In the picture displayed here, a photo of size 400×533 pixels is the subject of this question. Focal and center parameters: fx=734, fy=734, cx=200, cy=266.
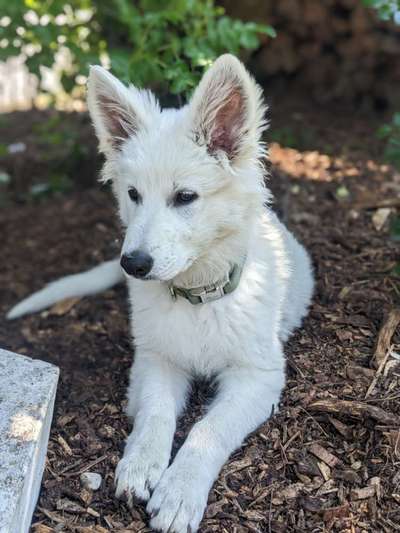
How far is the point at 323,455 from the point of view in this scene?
3.00 metres

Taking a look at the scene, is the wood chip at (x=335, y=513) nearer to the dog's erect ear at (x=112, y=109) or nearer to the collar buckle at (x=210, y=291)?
the collar buckle at (x=210, y=291)

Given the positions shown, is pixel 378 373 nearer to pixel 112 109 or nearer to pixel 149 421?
pixel 149 421

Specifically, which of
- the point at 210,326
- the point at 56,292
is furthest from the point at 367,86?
the point at 210,326

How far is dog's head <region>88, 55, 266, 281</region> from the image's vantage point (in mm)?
2850

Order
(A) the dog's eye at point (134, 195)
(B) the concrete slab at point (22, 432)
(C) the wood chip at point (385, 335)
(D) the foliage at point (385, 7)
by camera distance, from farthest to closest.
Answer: (D) the foliage at point (385, 7)
(C) the wood chip at point (385, 335)
(A) the dog's eye at point (134, 195)
(B) the concrete slab at point (22, 432)

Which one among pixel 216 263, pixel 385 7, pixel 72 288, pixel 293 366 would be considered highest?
pixel 385 7

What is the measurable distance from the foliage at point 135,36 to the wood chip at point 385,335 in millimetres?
1549

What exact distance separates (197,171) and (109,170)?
545 mm

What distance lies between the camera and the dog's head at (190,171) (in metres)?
2.85

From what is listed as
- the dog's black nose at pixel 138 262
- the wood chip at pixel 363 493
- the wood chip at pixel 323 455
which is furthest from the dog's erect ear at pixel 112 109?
the wood chip at pixel 363 493

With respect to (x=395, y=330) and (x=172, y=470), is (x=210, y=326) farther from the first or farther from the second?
(x=395, y=330)

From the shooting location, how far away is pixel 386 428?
9.89 feet

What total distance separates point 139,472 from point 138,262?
0.80 m

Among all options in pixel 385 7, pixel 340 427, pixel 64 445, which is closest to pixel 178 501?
pixel 64 445
